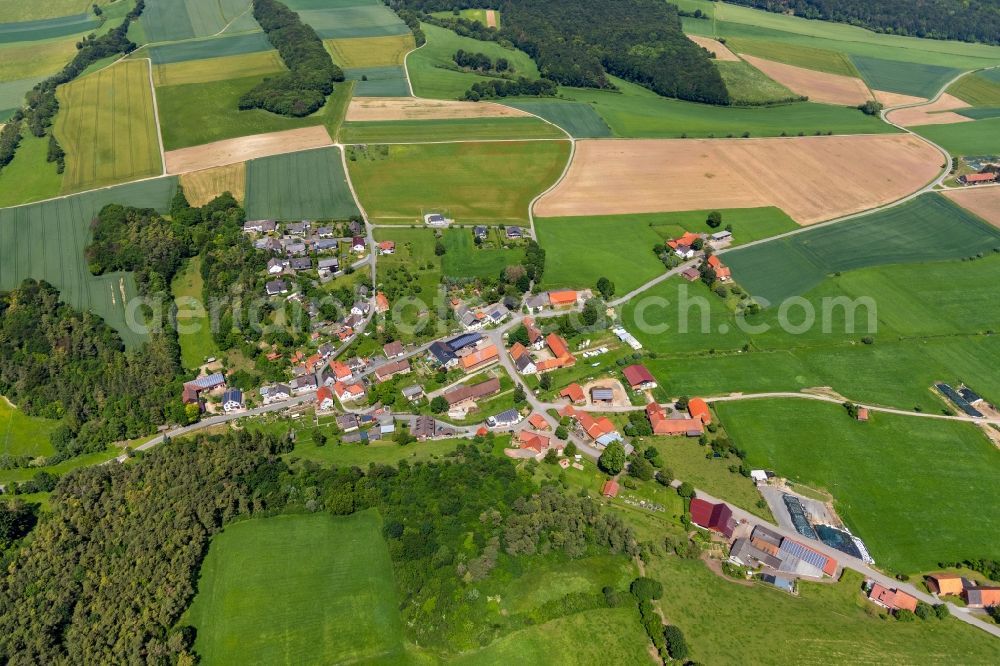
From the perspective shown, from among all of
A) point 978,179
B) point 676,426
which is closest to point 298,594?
point 676,426

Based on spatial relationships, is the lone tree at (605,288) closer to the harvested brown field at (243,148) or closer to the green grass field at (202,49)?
the harvested brown field at (243,148)

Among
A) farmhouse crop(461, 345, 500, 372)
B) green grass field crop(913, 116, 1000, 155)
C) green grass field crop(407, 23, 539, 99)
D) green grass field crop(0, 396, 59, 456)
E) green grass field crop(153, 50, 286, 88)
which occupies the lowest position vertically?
green grass field crop(0, 396, 59, 456)

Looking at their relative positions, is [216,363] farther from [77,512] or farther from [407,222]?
[407,222]

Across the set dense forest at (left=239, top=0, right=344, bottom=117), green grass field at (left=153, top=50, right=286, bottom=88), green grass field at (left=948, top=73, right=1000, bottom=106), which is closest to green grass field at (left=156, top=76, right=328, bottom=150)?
dense forest at (left=239, top=0, right=344, bottom=117)

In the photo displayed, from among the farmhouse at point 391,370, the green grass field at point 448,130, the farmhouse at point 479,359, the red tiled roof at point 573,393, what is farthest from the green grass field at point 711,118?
the farmhouse at point 391,370

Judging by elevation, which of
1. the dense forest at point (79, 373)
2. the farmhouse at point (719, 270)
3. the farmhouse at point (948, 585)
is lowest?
the dense forest at point (79, 373)

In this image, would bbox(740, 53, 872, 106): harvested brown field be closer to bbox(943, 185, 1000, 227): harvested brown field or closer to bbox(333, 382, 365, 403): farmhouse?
bbox(943, 185, 1000, 227): harvested brown field
